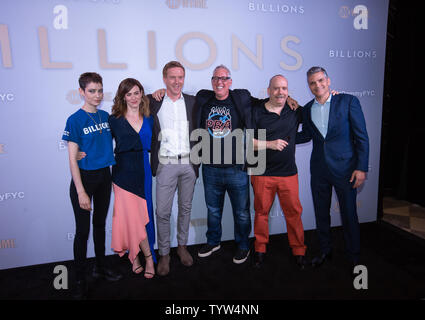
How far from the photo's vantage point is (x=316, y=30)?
318 cm

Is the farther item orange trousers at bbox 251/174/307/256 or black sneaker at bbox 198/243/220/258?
black sneaker at bbox 198/243/220/258

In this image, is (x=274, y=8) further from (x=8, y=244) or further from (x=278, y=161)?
(x=8, y=244)

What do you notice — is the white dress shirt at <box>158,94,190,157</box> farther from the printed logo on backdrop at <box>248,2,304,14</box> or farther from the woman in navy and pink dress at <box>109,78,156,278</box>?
the printed logo on backdrop at <box>248,2,304,14</box>

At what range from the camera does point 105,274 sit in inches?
102

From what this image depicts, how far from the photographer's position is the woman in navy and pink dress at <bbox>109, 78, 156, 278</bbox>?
236 centimetres

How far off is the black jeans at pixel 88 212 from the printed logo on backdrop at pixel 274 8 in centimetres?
226

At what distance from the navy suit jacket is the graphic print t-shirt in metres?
0.70

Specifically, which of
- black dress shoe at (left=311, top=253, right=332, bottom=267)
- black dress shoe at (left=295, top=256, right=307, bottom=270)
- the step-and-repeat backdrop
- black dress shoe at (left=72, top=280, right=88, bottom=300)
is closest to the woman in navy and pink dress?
black dress shoe at (left=72, top=280, right=88, bottom=300)

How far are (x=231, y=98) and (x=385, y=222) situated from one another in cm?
276

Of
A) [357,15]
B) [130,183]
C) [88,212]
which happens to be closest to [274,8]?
[357,15]

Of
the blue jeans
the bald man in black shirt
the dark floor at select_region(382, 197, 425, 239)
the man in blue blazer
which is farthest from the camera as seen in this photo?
the dark floor at select_region(382, 197, 425, 239)

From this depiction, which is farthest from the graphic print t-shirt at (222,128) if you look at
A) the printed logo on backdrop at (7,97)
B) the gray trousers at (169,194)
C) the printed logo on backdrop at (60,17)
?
the printed logo on backdrop at (7,97)

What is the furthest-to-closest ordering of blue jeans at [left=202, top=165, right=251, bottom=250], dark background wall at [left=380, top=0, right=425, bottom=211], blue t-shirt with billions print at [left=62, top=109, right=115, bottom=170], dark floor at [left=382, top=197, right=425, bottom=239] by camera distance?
dark background wall at [left=380, top=0, right=425, bottom=211]
dark floor at [left=382, top=197, right=425, bottom=239]
blue jeans at [left=202, top=165, right=251, bottom=250]
blue t-shirt with billions print at [left=62, top=109, right=115, bottom=170]
